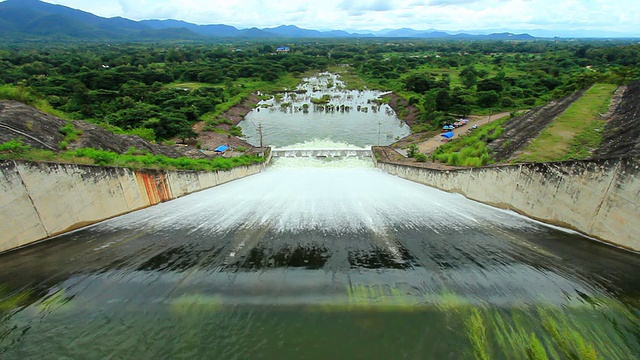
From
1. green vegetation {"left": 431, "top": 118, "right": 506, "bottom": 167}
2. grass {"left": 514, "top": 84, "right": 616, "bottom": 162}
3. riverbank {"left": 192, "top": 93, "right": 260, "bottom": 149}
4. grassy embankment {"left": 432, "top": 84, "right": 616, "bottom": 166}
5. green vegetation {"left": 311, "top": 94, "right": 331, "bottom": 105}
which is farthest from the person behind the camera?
green vegetation {"left": 311, "top": 94, "right": 331, "bottom": 105}

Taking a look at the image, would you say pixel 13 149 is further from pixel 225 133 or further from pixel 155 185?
pixel 225 133

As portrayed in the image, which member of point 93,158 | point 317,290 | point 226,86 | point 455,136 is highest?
point 93,158

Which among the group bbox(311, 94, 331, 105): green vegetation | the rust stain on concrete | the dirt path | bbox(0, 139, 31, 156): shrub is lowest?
bbox(311, 94, 331, 105): green vegetation

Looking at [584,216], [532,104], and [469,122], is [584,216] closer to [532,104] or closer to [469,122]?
[469,122]

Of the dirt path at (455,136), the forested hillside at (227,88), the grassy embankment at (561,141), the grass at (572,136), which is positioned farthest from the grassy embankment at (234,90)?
the grass at (572,136)

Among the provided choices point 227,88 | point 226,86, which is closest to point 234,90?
point 227,88

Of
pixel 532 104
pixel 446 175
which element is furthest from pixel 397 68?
pixel 446 175

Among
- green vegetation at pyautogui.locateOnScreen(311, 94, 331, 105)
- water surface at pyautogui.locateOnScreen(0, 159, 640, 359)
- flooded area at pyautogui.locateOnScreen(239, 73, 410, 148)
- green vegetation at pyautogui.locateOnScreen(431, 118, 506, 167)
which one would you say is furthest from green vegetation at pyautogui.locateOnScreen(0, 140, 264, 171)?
green vegetation at pyautogui.locateOnScreen(311, 94, 331, 105)

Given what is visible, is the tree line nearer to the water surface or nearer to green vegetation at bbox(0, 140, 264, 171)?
green vegetation at bbox(0, 140, 264, 171)
